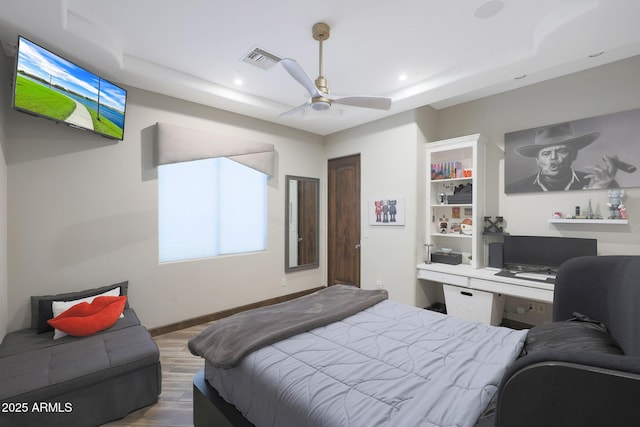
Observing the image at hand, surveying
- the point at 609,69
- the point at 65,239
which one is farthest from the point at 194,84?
the point at 609,69

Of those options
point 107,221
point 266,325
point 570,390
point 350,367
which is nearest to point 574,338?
point 570,390

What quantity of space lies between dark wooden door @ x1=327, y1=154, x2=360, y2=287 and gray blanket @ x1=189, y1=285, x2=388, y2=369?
2.07 m

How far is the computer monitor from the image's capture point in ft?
9.14

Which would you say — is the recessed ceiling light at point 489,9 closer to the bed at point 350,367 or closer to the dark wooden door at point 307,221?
the bed at point 350,367

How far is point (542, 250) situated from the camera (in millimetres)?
2998

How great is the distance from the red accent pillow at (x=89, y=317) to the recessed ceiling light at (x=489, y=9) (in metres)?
3.78

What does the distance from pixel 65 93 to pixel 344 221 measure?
11.8 feet

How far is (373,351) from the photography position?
159 cm

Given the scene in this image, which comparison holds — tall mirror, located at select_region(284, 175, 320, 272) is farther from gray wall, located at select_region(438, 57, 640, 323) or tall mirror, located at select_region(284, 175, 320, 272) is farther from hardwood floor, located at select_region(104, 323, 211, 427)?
gray wall, located at select_region(438, 57, 640, 323)

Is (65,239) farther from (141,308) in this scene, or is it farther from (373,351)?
(373,351)

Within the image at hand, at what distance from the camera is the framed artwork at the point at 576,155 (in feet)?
8.73

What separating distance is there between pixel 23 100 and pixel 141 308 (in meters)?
2.13

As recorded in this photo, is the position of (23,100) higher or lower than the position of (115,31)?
lower

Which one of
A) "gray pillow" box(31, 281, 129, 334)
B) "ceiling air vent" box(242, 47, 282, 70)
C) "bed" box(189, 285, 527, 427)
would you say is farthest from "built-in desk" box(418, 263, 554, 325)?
"gray pillow" box(31, 281, 129, 334)
